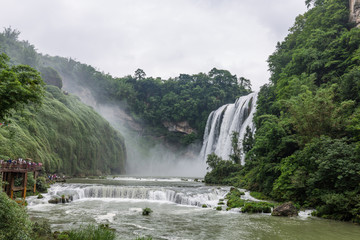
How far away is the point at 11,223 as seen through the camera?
23.4 ft

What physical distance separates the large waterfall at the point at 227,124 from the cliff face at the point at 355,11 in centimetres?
1579

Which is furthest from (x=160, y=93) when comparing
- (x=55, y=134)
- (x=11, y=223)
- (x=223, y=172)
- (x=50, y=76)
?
(x=11, y=223)

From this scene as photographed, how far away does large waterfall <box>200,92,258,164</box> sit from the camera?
43.9 metres

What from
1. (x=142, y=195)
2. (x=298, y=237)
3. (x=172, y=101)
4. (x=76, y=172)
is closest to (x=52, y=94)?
(x=76, y=172)

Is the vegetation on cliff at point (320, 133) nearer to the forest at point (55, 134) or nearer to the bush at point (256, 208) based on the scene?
the bush at point (256, 208)

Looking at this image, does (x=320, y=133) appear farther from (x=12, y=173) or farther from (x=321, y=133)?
(x=12, y=173)

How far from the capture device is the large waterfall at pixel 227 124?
43.9 m

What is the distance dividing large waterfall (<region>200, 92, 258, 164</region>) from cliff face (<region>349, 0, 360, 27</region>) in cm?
1579

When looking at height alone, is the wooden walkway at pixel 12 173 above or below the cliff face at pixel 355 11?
below

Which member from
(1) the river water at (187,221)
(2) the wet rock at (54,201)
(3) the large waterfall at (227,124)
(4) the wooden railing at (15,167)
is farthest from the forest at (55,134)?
(3) the large waterfall at (227,124)

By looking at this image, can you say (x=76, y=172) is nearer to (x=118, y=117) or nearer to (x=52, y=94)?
(x=52, y=94)

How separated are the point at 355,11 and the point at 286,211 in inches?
989

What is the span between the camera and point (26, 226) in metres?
7.34

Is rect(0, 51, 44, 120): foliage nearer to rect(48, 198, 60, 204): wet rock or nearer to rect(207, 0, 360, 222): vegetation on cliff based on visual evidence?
rect(48, 198, 60, 204): wet rock
